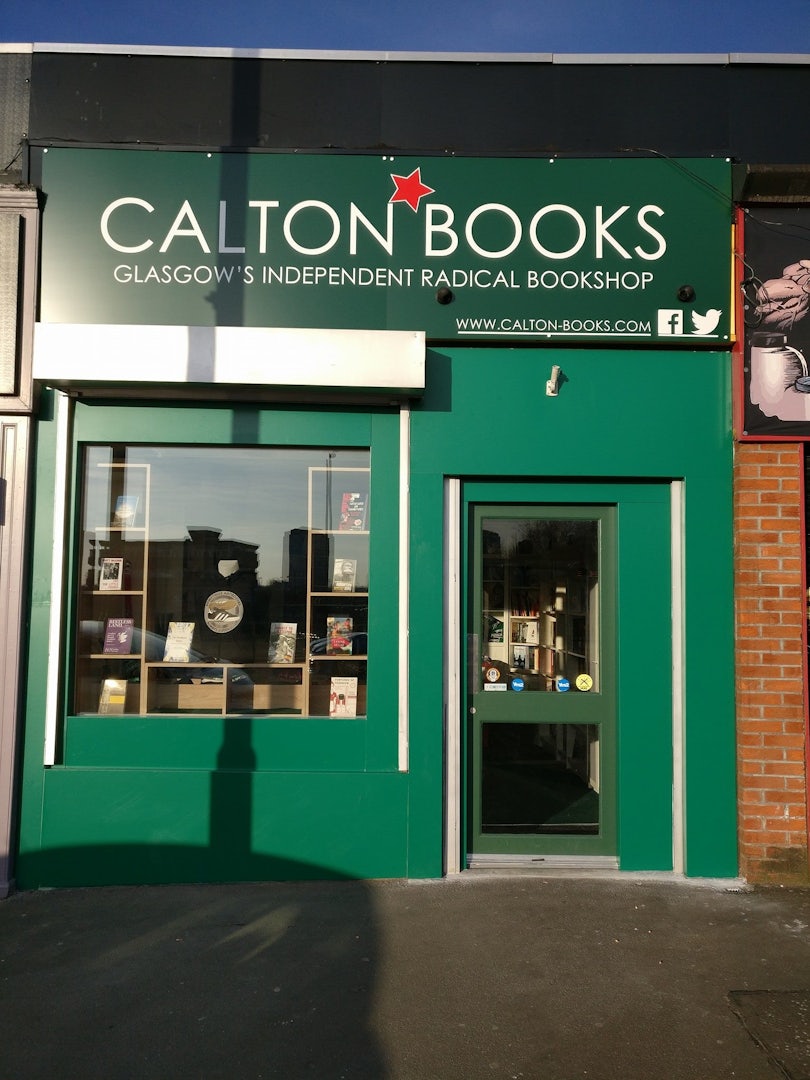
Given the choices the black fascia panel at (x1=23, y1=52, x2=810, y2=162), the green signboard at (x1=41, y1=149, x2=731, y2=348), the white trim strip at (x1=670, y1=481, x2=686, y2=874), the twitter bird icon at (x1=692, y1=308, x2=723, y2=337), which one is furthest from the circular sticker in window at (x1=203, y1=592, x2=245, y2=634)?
the twitter bird icon at (x1=692, y1=308, x2=723, y2=337)

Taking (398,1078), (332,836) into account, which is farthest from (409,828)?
(398,1078)

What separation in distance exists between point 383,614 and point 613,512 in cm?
168

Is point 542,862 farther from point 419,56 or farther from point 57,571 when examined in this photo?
point 419,56

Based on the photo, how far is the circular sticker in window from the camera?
5.28m

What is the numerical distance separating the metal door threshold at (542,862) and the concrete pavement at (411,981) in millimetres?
113

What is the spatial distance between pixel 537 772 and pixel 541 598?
1.14 meters

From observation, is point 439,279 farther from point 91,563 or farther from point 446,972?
point 446,972

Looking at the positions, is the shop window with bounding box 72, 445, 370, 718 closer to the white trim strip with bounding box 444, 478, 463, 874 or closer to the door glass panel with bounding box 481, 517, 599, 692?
the white trim strip with bounding box 444, 478, 463, 874

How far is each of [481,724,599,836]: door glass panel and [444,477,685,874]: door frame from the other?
17cm

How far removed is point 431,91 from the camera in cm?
534

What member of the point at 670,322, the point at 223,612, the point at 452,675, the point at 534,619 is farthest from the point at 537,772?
the point at 670,322

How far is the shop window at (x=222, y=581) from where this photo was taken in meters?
5.23

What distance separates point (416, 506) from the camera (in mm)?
5148

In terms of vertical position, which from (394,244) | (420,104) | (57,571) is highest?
(420,104)
